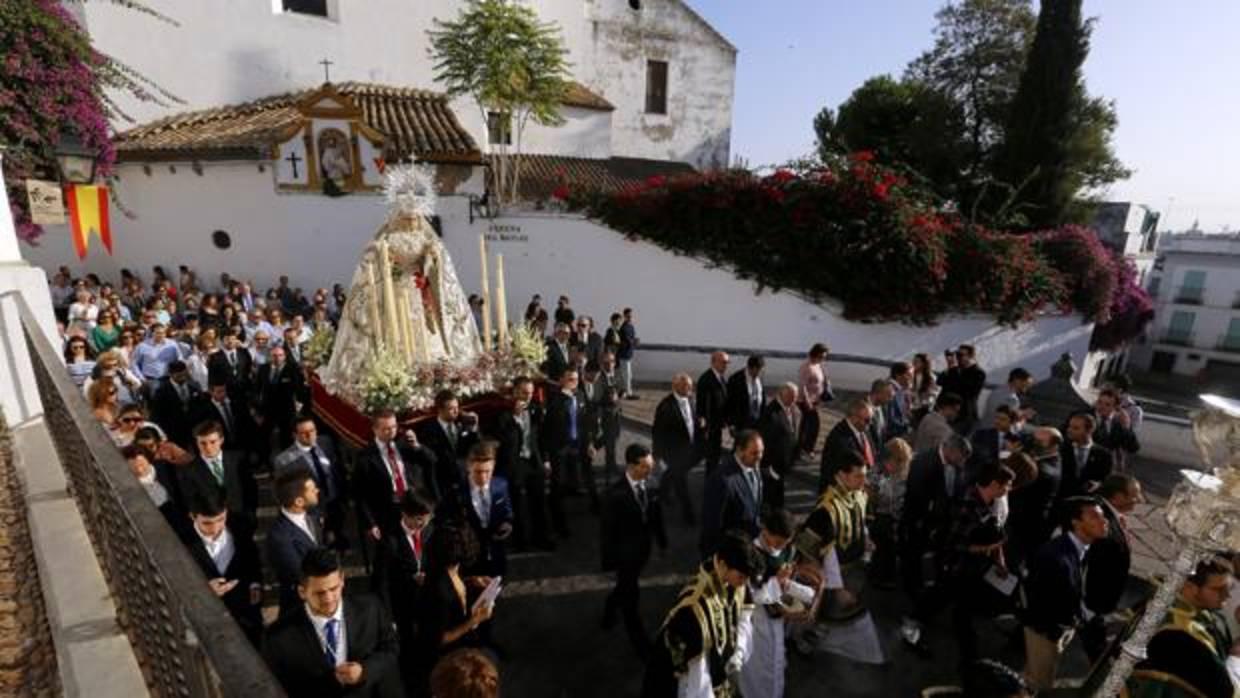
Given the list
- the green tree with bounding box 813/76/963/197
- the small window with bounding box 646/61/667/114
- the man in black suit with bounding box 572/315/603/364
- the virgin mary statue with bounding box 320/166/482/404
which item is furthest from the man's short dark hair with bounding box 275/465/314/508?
the small window with bounding box 646/61/667/114

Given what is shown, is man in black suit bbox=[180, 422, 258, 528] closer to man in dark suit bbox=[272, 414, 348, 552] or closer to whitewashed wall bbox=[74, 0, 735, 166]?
man in dark suit bbox=[272, 414, 348, 552]

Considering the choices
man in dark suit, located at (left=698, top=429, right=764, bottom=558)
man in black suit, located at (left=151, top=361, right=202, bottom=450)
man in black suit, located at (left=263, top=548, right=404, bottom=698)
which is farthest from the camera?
man in black suit, located at (left=151, top=361, right=202, bottom=450)

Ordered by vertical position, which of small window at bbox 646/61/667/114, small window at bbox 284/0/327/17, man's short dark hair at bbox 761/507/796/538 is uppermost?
small window at bbox 284/0/327/17

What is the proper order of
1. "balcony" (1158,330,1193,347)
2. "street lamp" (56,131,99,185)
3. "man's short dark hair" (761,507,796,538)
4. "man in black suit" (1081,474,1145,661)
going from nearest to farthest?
"man's short dark hair" (761,507,796,538), "man in black suit" (1081,474,1145,661), "street lamp" (56,131,99,185), "balcony" (1158,330,1193,347)

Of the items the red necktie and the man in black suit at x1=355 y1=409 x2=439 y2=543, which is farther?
the red necktie

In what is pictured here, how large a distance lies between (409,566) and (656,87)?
23142 mm

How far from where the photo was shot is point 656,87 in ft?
78.7

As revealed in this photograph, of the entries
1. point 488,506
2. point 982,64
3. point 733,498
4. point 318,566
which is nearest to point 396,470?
point 488,506

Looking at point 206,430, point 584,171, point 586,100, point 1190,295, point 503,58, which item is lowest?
point 1190,295

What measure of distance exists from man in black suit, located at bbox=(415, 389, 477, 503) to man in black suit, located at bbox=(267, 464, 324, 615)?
1556 mm

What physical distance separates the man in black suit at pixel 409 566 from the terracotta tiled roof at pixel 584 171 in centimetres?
1187

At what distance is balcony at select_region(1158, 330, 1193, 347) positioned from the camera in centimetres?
3844

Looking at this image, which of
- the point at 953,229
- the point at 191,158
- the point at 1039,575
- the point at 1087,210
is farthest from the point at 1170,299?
the point at 191,158

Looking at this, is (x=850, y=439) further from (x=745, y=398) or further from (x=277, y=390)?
(x=277, y=390)
